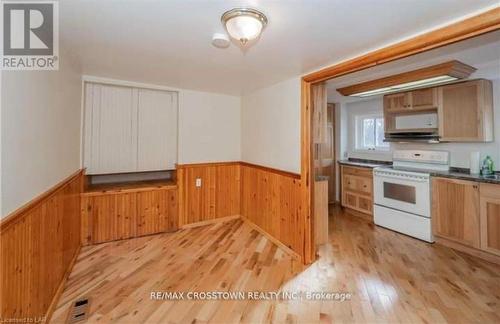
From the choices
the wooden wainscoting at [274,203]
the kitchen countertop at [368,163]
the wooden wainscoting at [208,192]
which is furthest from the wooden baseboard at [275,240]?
the kitchen countertop at [368,163]

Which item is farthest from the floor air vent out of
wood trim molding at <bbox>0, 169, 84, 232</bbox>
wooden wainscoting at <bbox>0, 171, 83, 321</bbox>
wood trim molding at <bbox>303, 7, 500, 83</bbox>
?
wood trim molding at <bbox>303, 7, 500, 83</bbox>

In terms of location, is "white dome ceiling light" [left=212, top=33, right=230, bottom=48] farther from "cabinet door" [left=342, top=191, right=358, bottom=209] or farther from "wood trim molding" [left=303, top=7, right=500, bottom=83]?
"cabinet door" [left=342, top=191, right=358, bottom=209]

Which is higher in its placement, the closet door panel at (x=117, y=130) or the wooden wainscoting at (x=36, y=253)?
the closet door panel at (x=117, y=130)

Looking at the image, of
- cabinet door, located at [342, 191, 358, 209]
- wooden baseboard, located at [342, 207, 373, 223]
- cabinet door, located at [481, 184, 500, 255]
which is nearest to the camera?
cabinet door, located at [481, 184, 500, 255]

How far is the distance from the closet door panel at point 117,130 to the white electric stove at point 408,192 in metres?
3.93

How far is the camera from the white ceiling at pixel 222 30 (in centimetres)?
143

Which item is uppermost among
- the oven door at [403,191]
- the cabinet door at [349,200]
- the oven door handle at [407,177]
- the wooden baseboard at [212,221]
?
the oven door handle at [407,177]

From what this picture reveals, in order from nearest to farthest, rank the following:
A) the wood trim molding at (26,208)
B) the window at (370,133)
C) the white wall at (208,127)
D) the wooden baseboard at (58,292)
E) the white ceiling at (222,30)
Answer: the wood trim molding at (26,208) < the white ceiling at (222,30) < the wooden baseboard at (58,292) < the white wall at (208,127) < the window at (370,133)

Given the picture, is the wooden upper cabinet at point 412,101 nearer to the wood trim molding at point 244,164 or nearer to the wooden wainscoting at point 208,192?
the wood trim molding at point 244,164

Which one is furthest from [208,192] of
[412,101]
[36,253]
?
[412,101]

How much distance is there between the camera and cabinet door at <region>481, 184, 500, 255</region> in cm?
267

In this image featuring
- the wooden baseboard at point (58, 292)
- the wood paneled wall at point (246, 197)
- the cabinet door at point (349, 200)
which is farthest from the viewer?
the cabinet door at point (349, 200)

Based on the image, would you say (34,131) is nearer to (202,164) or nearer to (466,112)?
(202,164)

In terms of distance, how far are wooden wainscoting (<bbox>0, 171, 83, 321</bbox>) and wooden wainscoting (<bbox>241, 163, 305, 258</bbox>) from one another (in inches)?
93.1
